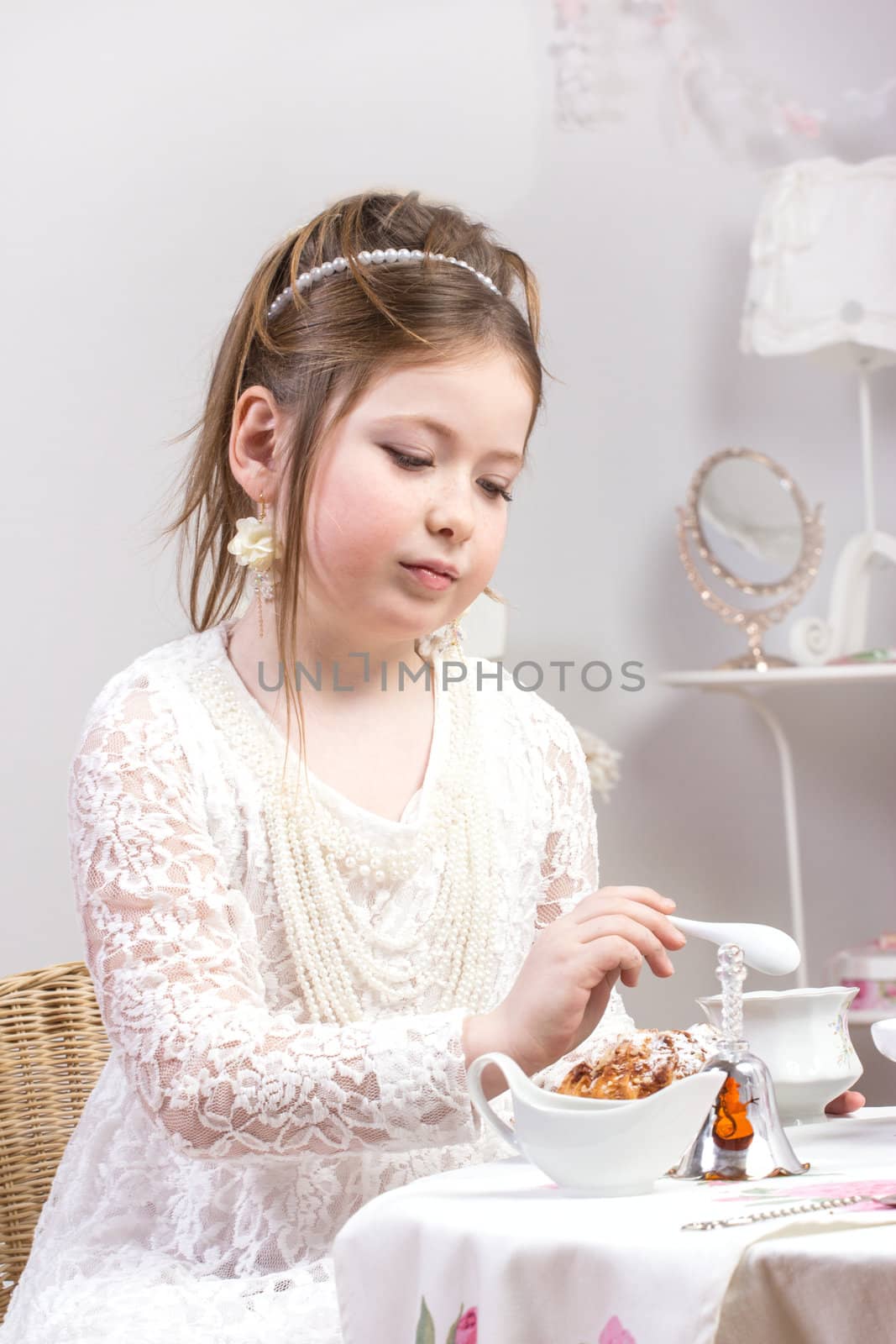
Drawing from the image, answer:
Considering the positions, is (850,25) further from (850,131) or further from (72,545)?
(72,545)

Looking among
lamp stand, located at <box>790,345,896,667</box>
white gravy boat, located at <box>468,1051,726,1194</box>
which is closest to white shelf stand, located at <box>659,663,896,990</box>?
lamp stand, located at <box>790,345,896,667</box>

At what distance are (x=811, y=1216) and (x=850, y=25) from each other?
2.68 meters


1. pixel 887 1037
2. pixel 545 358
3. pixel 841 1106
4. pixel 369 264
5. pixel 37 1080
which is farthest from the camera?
pixel 545 358

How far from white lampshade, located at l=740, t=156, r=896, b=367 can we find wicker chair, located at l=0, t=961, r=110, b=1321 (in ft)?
5.17

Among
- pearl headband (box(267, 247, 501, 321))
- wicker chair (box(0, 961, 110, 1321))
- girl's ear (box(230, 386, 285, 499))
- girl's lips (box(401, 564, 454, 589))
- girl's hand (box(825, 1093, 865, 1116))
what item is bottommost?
wicker chair (box(0, 961, 110, 1321))

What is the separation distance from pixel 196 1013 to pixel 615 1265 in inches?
16.9

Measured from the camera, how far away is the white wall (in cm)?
227

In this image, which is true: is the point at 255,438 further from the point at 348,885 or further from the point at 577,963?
the point at 577,963

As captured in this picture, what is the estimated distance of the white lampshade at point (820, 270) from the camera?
2.39m

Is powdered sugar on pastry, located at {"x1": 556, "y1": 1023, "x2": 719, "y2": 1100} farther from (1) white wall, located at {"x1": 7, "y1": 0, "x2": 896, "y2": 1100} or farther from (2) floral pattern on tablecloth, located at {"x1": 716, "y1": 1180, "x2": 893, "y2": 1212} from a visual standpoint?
(1) white wall, located at {"x1": 7, "y1": 0, "x2": 896, "y2": 1100}

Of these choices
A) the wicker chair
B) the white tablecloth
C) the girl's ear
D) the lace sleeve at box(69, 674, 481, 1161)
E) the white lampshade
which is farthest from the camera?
the white lampshade

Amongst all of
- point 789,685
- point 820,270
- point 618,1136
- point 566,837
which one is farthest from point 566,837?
point 820,270

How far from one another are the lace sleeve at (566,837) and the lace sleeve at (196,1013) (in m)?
0.25

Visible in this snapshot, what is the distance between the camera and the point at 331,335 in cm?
108
